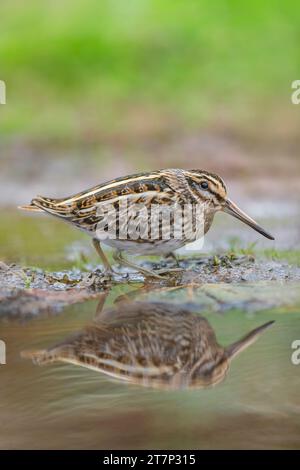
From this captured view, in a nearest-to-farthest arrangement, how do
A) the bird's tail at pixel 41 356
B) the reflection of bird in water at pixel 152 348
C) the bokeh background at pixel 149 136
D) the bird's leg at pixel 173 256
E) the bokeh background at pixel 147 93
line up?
the reflection of bird in water at pixel 152 348 < the bird's tail at pixel 41 356 < the bokeh background at pixel 149 136 < the bird's leg at pixel 173 256 < the bokeh background at pixel 147 93

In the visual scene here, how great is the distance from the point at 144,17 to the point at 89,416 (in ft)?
46.6

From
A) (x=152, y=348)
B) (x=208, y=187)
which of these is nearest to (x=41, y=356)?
(x=152, y=348)

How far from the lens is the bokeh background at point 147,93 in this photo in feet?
50.6

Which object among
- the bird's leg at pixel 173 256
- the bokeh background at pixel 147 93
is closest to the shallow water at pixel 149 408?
the bird's leg at pixel 173 256

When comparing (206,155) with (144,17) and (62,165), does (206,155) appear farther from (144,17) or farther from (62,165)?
(144,17)

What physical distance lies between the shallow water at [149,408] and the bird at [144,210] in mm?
1727

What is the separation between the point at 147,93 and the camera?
17266 millimetres

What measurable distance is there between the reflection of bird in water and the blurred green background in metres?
9.34

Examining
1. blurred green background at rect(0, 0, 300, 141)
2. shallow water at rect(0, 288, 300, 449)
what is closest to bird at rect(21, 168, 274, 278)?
shallow water at rect(0, 288, 300, 449)

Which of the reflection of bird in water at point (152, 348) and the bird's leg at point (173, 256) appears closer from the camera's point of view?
the reflection of bird in water at point (152, 348)

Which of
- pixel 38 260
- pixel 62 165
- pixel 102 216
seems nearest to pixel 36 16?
pixel 62 165

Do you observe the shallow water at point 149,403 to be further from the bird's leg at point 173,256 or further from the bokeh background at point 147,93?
the bokeh background at point 147,93

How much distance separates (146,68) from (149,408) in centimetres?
1291

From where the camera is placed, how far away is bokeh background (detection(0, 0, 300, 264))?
50.6 ft
